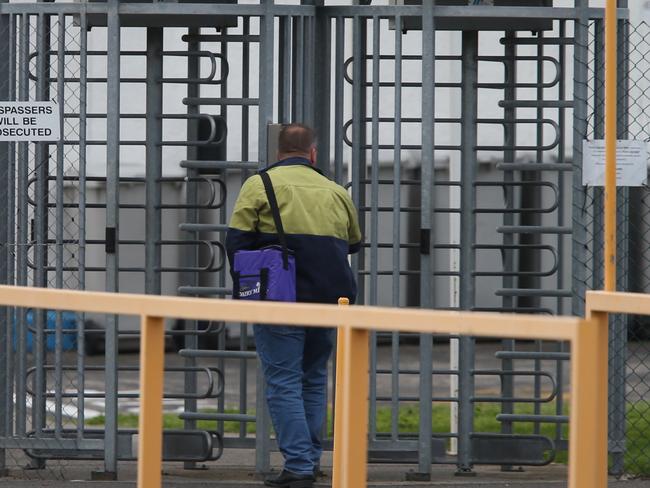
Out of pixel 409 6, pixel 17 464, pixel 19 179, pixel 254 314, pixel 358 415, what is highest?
pixel 409 6

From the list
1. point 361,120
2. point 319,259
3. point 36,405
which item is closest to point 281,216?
point 319,259

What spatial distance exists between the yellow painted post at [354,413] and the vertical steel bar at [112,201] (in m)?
3.75

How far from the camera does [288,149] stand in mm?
7355

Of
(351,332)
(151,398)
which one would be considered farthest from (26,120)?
(351,332)

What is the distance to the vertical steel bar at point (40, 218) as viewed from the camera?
317 inches

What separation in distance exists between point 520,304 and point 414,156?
3580mm

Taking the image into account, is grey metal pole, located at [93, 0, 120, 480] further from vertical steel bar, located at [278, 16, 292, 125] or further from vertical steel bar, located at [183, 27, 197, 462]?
vertical steel bar, located at [278, 16, 292, 125]

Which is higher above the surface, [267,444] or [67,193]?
[67,193]

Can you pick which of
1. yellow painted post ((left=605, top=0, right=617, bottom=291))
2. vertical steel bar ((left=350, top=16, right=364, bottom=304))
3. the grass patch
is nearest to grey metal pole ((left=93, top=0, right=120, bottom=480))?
vertical steel bar ((left=350, top=16, right=364, bottom=304))

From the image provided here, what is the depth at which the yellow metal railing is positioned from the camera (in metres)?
3.79

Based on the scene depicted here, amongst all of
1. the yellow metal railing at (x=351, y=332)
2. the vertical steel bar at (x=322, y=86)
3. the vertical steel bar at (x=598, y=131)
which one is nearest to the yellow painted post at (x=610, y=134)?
the yellow metal railing at (x=351, y=332)

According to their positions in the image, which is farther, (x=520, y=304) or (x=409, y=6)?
(x=520, y=304)

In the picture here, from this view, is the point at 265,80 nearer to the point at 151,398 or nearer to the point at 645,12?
the point at 645,12

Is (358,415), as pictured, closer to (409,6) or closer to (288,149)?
(288,149)
